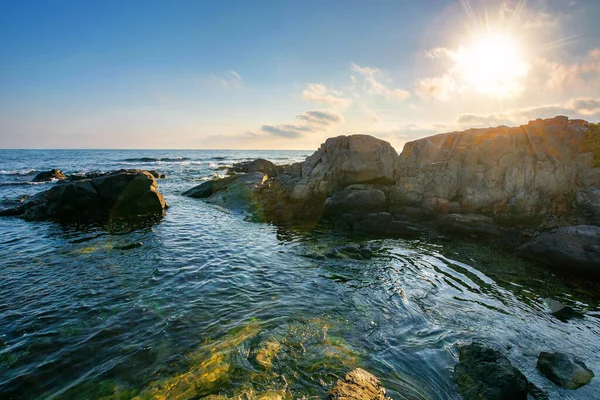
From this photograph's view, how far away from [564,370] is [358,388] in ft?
21.6

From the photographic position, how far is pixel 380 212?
26.5 m

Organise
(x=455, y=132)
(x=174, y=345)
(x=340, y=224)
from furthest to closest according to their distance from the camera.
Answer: (x=455, y=132) < (x=340, y=224) < (x=174, y=345)

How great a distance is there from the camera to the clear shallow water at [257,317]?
7859 mm

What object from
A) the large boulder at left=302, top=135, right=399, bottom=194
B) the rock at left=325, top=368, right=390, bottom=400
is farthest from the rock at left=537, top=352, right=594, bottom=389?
the large boulder at left=302, top=135, right=399, bottom=194

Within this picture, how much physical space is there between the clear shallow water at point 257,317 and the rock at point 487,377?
425mm

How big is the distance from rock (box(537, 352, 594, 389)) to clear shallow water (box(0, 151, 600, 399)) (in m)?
0.26

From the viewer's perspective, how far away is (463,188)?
1091 inches

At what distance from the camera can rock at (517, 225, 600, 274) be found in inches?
653

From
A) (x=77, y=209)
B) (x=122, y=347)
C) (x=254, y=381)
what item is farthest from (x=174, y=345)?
(x=77, y=209)

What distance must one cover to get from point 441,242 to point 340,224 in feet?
27.5

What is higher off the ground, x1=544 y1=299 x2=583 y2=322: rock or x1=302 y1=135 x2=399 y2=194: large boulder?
x1=302 y1=135 x2=399 y2=194: large boulder

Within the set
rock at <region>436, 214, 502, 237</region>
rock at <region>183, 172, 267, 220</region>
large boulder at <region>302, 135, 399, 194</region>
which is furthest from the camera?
rock at <region>183, 172, 267, 220</region>

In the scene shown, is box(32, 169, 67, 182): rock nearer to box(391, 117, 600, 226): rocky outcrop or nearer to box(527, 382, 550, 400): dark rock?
box(391, 117, 600, 226): rocky outcrop

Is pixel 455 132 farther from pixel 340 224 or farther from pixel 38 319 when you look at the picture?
pixel 38 319
